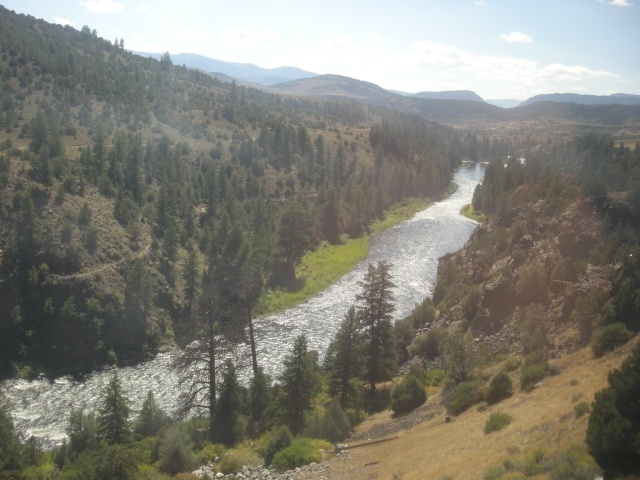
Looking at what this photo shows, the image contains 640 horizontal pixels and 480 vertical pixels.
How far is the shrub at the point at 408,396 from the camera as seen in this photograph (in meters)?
31.5

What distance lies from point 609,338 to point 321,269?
50426 millimetres

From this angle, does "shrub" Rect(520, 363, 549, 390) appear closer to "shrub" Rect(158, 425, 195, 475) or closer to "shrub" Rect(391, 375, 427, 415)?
"shrub" Rect(391, 375, 427, 415)

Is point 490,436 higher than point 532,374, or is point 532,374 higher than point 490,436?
point 532,374

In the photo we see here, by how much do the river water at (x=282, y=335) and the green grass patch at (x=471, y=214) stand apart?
23.8 feet

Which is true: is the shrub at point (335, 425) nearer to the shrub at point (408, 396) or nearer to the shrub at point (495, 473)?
the shrub at point (408, 396)

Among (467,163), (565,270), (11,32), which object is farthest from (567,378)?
(467,163)

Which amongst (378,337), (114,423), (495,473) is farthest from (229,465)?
(378,337)

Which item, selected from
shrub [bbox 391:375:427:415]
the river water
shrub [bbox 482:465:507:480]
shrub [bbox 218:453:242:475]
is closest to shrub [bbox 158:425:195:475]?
shrub [bbox 218:453:242:475]

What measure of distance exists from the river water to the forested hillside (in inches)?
135

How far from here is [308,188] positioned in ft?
340

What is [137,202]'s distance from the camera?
230 feet

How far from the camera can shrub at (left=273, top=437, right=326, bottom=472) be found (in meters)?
24.0

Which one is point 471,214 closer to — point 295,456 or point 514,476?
point 295,456

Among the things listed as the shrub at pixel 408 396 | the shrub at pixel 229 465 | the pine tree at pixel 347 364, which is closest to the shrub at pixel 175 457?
the shrub at pixel 229 465
